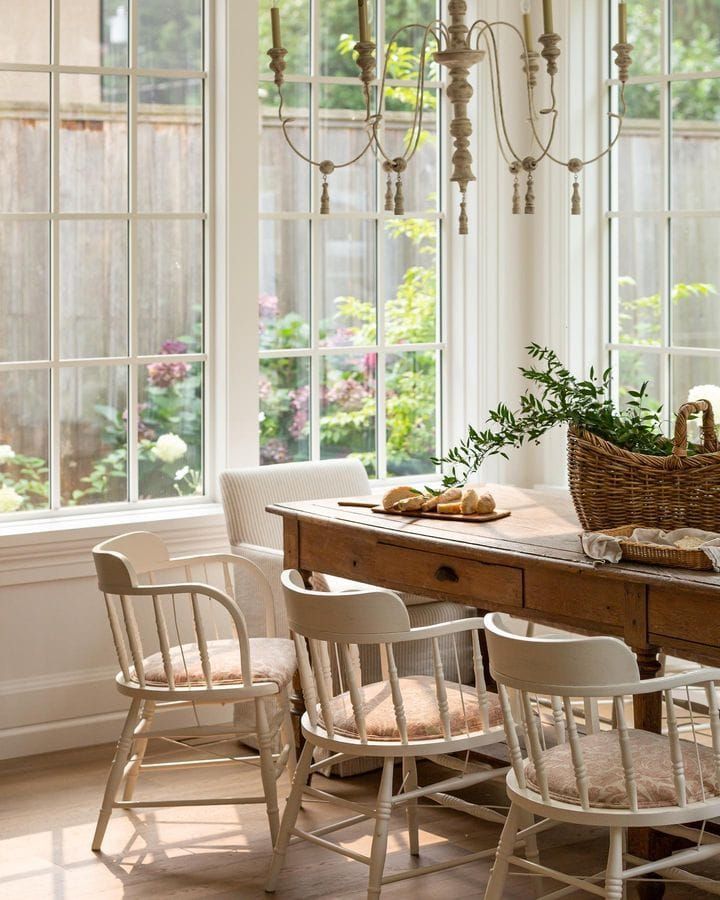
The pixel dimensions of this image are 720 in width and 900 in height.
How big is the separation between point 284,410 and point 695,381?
147 cm

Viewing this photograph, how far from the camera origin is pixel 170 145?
455cm

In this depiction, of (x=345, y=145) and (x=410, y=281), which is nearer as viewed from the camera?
(x=345, y=145)

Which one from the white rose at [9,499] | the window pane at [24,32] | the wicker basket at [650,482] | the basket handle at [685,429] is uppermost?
the window pane at [24,32]

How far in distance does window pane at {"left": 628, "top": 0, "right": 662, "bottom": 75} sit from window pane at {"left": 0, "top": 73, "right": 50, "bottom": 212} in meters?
2.08

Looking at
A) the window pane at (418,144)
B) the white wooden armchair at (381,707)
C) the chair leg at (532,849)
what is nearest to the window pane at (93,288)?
the window pane at (418,144)

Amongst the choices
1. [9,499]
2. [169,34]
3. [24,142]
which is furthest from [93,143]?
[9,499]

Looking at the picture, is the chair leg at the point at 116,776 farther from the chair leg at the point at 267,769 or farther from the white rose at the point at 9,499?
the white rose at the point at 9,499

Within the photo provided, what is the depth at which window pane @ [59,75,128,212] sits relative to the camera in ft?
14.4

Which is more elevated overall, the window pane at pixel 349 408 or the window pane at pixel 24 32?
the window pane at pixel 24 32

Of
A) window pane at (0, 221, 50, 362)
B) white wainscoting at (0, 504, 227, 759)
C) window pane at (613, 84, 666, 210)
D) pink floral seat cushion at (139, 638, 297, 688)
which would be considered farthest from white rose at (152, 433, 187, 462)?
window pane at (613, 84, 666, 210)

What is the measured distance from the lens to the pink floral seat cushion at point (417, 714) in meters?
2.89

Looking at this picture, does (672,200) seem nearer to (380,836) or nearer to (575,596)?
(575,596)

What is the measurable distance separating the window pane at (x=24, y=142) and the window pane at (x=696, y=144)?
2172mm

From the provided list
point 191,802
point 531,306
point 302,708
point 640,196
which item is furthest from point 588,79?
point 191,802
